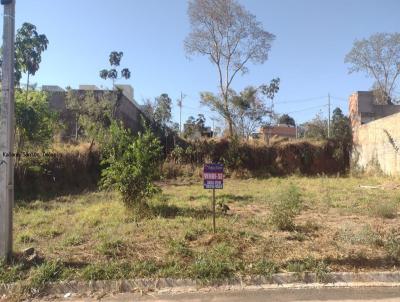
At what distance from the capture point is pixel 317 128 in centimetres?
3172

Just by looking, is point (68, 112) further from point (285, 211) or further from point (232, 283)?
point (232, 283)

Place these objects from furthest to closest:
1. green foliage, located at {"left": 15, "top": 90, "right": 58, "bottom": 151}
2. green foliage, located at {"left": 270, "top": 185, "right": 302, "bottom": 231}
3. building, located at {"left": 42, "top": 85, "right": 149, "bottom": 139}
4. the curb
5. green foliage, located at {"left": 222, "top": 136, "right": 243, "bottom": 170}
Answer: green foliage, located at {"left": 222, "top": 136, "right": 243, "bottom": 170}
building, located at {"left": 42, "top": 85, "right": 149, "bottom": 139}
green foliage, located at {"left": 15, "top": 90, "right": 58, "bottom": 151}
green foliage, located at {"left": 270, "top": 185, "right": 302, "bottom": 231}
the curb

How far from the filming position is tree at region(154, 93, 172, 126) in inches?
A: 1200

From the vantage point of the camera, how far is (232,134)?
2842cm

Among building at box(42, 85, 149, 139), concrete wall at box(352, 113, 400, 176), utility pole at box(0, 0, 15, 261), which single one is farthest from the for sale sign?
building at box(42, 85, 149, 139)

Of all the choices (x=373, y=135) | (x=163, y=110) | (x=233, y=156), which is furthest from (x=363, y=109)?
(x=163, y=110)

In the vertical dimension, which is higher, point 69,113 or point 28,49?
point 28,49

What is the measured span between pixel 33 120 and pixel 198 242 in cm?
1063

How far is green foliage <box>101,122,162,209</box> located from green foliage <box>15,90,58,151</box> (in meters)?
5.77

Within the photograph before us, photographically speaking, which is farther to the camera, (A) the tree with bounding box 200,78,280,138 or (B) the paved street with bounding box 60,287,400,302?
(A) the tree with bounding box 200,78,280,138

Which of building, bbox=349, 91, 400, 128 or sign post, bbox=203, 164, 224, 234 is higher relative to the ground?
building, bbox=349, 91, 400, 128

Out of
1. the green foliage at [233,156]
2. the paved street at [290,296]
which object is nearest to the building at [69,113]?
the green foliage at [233,156]

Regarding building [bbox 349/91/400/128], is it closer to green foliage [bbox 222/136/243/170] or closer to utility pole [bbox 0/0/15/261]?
green foliage [bbox 222/136/243/170]

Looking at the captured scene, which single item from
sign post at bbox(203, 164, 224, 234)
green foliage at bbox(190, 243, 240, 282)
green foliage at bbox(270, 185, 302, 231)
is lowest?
green foliage at bbox(190, 243, 240, 282)
